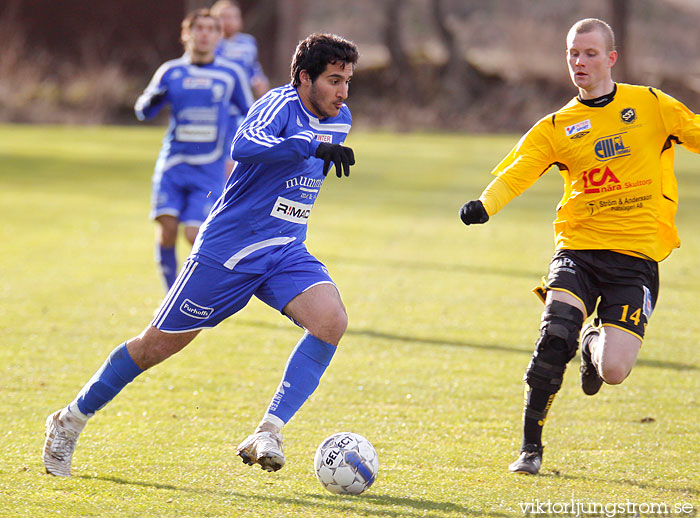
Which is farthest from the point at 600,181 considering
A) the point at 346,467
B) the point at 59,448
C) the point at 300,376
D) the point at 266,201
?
the point at 59,448

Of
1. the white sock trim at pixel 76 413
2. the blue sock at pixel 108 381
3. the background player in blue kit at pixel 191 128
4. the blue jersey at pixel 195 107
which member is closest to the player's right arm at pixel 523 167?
the blue sock at pixel 108 381

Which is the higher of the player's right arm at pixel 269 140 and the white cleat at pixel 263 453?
the player's right arm at pixel 269 140

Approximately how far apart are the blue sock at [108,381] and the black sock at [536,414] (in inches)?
70.5

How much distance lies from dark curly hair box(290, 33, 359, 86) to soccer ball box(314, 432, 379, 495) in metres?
1.58

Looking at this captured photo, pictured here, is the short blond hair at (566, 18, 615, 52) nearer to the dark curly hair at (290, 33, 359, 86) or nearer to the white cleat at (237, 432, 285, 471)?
the dark curly hair at (290, 33, 359, 86)

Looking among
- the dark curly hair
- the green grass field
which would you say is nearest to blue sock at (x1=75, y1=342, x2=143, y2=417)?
the green grass field

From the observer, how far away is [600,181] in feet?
15.8

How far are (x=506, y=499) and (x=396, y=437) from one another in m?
1.00

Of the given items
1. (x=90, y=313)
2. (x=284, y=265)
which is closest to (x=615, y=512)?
(x=284, y=265)

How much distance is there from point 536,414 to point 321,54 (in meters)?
1.91

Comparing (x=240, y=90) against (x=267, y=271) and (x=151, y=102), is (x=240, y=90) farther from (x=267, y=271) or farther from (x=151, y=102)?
(x=267, y=271)

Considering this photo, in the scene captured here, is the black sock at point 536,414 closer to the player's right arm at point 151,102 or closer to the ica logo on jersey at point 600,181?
the ica logo on jersey at point 600,181

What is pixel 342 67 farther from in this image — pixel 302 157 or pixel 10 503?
pixel 10 503

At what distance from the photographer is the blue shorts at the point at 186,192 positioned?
8062mm
